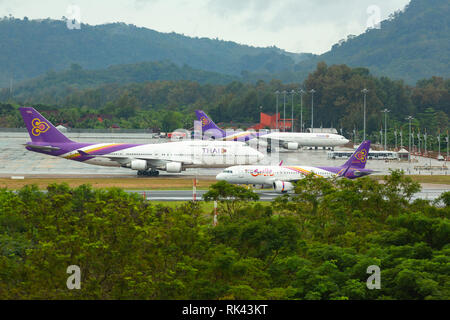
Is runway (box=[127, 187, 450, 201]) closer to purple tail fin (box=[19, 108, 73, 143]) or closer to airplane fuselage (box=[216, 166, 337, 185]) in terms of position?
airplane fuselage (box=[216, 166, 337, 185])

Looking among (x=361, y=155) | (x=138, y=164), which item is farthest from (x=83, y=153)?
(x=361, y=155)

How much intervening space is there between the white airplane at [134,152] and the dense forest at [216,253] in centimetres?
3804

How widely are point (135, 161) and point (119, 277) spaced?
5377cm

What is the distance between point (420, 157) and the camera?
127 m

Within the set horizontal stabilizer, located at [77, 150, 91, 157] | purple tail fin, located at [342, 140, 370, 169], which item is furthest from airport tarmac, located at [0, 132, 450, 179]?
horizontal stabilizer, located at [77, 150, 91, 157]

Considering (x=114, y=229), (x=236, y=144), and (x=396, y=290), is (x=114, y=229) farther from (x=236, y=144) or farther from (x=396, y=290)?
(x=236, y=144)

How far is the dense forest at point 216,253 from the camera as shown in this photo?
77.7 ft

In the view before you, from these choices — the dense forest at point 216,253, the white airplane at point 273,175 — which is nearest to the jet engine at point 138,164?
the white airplane at point 273,175

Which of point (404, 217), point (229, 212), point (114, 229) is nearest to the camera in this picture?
point (114, 229)

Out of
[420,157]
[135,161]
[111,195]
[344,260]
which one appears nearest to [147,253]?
[344,260]

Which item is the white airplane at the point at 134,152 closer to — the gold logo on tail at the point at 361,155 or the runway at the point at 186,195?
the runway at the point at 186,195

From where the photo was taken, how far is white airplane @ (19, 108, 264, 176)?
77.1 metres
